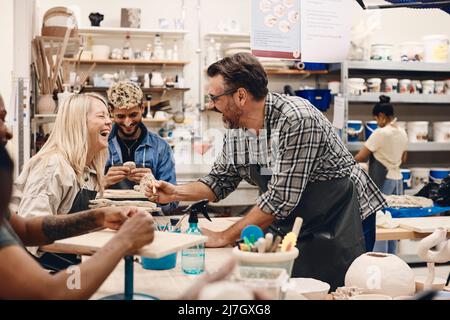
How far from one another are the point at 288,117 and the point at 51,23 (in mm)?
3132

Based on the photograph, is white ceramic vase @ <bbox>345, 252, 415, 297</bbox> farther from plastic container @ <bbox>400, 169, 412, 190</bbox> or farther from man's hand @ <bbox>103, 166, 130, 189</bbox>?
plastic container @ <bbox>400, 169, 412, 190</bbox>

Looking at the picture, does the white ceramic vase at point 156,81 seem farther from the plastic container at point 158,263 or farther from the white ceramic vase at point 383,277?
the white ceramic vase at point 383,277

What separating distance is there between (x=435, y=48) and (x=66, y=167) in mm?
5935

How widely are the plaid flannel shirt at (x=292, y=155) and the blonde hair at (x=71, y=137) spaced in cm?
76

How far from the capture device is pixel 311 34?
361cm

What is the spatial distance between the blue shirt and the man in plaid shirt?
47.5 inches

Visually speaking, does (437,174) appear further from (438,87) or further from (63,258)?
(63,258)

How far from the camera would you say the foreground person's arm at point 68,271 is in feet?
4.20

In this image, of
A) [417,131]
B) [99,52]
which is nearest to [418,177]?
[417,131]

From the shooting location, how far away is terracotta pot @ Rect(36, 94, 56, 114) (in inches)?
182

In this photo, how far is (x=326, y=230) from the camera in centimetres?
261

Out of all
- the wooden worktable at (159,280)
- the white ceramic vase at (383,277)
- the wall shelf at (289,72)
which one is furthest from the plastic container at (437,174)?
the white ceramic vase at (383,277)
